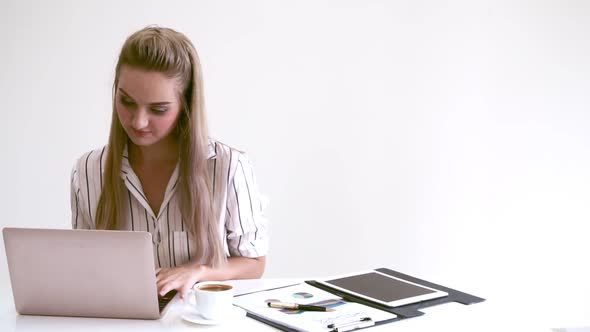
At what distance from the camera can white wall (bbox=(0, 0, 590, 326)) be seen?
2.92 meters

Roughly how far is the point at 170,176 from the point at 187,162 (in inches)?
3.7

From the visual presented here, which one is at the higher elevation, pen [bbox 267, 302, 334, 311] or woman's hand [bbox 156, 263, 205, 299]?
woman's hand [bbox 156, 263, 205, 299]

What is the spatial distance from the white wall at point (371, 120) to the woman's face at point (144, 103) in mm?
1169

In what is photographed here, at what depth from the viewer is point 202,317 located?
1350 millimetres

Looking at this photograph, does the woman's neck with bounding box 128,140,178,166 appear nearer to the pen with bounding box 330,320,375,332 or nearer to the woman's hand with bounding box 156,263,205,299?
the woman's hand with bounding box 156,263,205,299

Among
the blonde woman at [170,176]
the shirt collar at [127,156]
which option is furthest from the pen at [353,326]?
the shirt collar at [127,156]

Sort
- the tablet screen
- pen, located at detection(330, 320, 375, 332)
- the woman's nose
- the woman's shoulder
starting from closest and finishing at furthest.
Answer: pen, located at detection(330, 320, 375, 332) < the tablet screen < the woman's nose < the woman's shoulder

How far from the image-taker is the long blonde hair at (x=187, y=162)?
1.88 metres

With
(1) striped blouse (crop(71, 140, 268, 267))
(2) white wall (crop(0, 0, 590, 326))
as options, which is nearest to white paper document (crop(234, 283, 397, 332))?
(1) striped blouse (crop(71, 140, 268, 267))

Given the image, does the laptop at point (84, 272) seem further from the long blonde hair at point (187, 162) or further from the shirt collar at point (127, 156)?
the shirt collar at point (127, 156)

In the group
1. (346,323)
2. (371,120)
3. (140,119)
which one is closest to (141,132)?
(140,119)

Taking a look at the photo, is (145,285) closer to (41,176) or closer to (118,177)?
(118,177)

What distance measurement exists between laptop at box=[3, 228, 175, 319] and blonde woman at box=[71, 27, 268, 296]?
0.42 meters

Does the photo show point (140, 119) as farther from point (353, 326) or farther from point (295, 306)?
point (353, 326)
